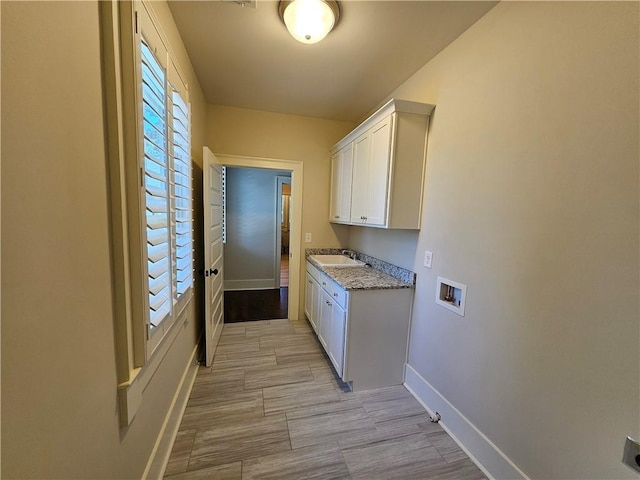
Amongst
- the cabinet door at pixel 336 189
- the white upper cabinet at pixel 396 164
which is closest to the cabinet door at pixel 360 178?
the white upper cabinet at pixel 396 164

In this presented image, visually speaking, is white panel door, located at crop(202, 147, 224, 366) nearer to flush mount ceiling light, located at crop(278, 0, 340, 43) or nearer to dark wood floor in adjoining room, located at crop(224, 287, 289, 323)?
dark wood floor in adjoining room, located at crop(224, 287, 289, 323)

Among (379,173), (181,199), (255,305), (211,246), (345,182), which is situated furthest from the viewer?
(255,305)

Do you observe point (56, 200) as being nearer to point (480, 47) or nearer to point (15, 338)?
point (15, 338)

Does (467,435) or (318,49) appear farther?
(318,49)

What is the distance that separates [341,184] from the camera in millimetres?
2998

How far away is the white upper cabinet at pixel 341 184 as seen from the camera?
2779mm

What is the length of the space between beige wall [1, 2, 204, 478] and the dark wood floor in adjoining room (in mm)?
2621

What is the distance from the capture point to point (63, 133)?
2.31 feet

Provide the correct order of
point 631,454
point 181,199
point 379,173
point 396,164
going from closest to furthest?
point 631,454
point 181,199
point 396,164
point 379,173

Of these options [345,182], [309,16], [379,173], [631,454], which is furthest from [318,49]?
[631,454]

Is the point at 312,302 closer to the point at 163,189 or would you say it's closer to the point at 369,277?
the point at 369,277

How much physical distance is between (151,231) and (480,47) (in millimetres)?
2192

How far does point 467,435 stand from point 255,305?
3129 millimetres

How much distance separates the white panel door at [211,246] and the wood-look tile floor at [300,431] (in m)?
0.32
